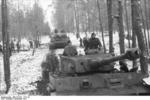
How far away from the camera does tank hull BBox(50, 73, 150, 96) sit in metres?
7.75

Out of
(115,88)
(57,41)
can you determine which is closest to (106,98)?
(115,88)

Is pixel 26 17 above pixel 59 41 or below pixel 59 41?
above

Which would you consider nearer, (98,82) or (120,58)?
(120,58)

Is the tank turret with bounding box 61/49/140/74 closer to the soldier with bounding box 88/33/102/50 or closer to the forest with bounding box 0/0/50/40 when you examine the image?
the soldier with bounding box 88/33/102/50

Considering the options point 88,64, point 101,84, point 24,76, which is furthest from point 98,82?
point 24,76

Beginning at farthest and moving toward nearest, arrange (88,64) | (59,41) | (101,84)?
(59,41), (88,64), (101,84)

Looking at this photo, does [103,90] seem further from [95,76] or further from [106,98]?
[106,98]

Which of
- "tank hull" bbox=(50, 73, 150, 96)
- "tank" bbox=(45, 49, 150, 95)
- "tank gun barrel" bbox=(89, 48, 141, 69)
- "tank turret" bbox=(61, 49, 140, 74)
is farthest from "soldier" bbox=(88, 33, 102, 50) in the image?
"tank hull" bbox=(50, 73, 150, 96)

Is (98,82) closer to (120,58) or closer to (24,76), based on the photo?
(120,58)

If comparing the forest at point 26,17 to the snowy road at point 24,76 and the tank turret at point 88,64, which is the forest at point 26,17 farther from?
the tank turret at point 88,64

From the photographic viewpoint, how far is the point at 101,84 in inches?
317

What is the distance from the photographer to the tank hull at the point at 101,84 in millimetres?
7748

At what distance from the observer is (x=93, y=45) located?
11086mm

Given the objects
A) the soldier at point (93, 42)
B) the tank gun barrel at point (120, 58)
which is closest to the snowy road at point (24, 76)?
the soldier at point (93, 42)
